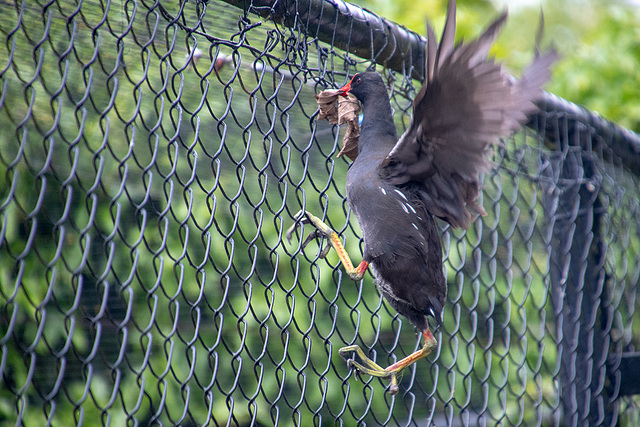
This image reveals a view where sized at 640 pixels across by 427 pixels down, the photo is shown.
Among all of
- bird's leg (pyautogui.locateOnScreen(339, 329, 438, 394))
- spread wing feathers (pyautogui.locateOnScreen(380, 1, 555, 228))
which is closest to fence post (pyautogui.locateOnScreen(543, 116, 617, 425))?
bird's leg (pyautogui.locateOnScreen(339, 329, 438, 394))

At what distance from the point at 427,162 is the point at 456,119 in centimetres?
16

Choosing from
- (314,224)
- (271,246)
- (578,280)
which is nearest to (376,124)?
(314,224)

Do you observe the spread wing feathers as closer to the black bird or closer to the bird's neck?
the black bird

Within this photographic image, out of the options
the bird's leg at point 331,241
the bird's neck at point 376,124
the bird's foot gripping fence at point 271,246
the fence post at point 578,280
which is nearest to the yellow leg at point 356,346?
the bird's leg at point 331,241

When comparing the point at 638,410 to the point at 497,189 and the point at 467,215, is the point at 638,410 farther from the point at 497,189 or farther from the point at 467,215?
the point at 467,215

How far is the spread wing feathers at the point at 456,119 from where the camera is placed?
64.6 inches

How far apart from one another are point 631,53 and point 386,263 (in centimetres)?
347

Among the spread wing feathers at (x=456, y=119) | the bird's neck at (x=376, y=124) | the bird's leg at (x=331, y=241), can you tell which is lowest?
the bird's leg at (x=331, y=241)

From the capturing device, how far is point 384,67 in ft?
7.74

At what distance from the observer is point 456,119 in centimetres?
173

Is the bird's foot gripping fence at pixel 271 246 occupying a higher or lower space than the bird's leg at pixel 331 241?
lower

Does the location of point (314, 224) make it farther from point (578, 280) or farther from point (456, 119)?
point (578, 280)

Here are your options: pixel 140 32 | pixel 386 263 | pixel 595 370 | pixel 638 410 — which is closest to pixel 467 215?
pixel 386 263

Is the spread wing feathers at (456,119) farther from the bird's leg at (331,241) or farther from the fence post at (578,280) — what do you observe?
the fence post at (578,280)
